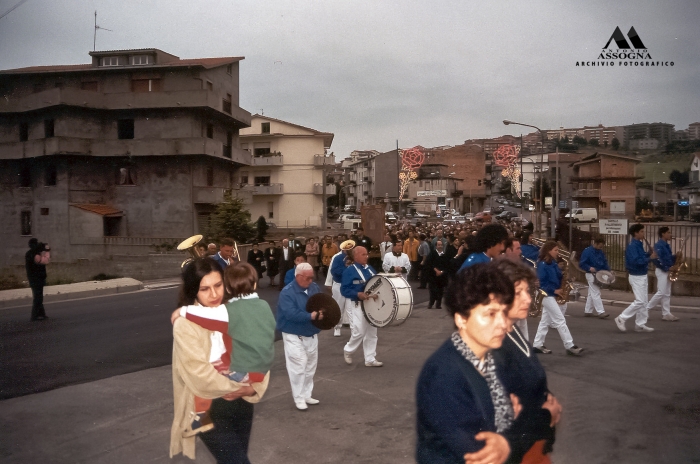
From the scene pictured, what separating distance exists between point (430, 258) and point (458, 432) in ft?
41.0

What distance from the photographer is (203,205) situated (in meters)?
31.1

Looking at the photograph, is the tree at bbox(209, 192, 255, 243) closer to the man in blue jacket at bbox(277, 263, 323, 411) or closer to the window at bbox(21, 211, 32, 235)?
the window at bbox(21, 211, 32, 235)

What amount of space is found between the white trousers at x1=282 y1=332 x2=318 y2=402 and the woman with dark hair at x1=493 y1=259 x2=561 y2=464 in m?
3.76

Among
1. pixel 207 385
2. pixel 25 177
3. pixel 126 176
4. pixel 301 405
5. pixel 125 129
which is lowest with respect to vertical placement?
pixel 301 405

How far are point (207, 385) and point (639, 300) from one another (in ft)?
28.9

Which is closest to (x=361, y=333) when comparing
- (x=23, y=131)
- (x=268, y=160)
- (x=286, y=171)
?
(x=23, y=131)

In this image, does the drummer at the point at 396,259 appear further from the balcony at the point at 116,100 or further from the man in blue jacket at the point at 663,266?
the balcony at the point at 116,100

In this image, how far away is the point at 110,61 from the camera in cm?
A: 2969

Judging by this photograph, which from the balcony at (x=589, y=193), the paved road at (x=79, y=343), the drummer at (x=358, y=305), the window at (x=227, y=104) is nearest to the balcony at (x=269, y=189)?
the window at (x=227, y=104)

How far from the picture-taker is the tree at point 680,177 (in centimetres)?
2700

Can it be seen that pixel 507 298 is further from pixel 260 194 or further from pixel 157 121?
pixel 260 194

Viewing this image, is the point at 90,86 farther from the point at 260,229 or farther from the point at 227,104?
the point at 260,229

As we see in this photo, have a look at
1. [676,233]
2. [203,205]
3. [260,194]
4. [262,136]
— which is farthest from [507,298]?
[262,136]

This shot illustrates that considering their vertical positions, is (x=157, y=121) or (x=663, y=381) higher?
(x=157, y=121)
